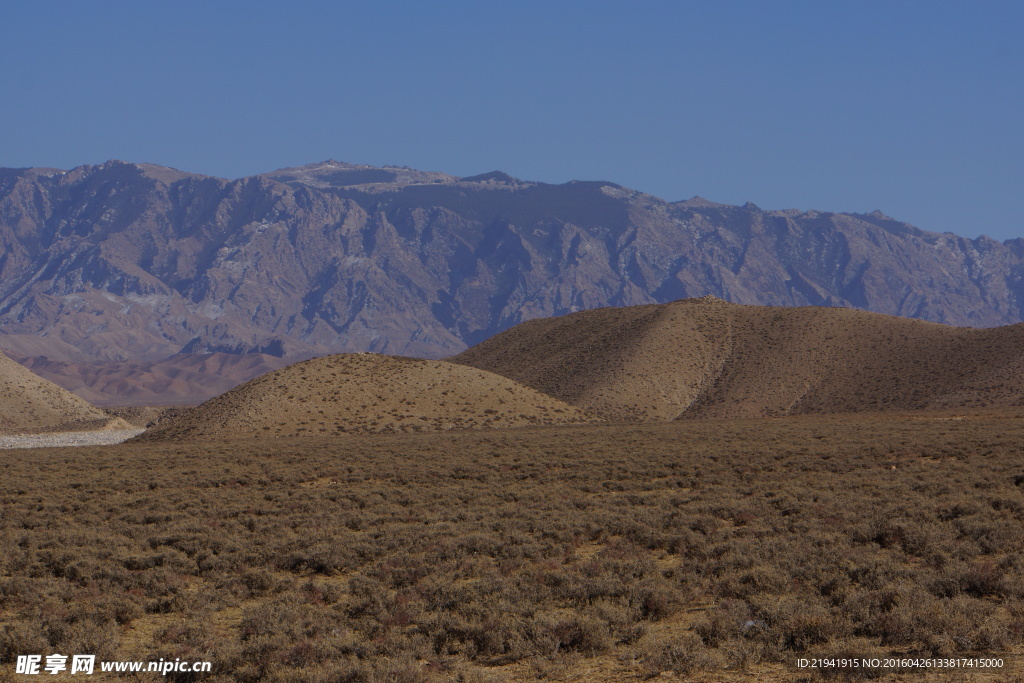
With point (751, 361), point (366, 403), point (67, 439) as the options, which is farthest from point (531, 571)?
point (751, 361)

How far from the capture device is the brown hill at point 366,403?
71.8m

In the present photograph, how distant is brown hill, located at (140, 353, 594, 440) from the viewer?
7181 centimetres

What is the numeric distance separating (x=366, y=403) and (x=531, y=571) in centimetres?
6056

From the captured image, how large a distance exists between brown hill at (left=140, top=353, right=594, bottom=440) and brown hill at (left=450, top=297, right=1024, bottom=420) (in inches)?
660

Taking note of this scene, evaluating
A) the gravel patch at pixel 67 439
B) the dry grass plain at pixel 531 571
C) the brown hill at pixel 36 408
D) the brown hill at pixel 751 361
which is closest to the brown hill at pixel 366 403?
the gravel patch at pixel 67 439

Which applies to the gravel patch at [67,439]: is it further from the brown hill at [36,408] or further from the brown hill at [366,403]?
the brown hill at [36,408]

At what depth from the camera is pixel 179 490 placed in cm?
3316

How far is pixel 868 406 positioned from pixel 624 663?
88.7 m

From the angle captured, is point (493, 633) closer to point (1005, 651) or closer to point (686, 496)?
point (1005, 651)

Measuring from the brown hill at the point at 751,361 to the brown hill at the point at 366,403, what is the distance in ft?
55.0

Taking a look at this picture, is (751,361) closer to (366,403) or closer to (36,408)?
(366,403)

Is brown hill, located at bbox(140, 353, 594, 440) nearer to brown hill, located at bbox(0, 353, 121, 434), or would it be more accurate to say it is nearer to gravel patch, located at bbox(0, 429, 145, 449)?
gravel patch, located at bbox(0, 429, 145, 449)

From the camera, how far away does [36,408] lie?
367 feet

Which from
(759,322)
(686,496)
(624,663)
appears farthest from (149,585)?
(759,322)
